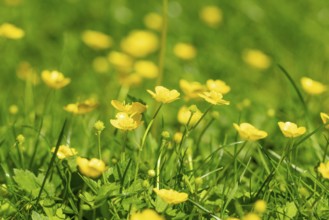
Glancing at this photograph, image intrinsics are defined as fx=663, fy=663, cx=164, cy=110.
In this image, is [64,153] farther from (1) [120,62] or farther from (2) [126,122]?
(1) [120,62]

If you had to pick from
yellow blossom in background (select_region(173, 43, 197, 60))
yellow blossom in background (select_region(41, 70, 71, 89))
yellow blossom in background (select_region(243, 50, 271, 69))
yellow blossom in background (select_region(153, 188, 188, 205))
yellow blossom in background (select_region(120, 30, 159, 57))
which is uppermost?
yellow blossom in background (select_region(153, 188, 188, 205))

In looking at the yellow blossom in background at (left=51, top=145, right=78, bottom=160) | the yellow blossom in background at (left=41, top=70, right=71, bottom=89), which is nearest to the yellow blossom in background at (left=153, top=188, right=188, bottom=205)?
the yellow blossom in background at (left=51, top=145, right=78, bottom=160)

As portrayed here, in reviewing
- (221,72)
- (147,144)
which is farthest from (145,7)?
(147,144)

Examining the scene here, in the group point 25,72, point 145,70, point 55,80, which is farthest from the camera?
point 145,70

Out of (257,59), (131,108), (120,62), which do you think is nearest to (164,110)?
(120,62)

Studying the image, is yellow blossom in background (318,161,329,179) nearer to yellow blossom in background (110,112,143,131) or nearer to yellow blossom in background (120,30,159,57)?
yellow blossom in background (110,112,143,131)

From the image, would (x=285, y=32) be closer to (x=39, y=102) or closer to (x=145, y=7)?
(x=145, y=7)
